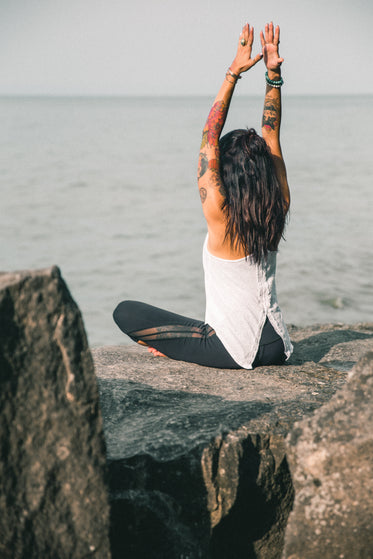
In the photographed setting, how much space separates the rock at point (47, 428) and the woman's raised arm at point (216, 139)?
161 centimetres

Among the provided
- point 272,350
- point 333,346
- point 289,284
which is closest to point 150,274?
point 289,284

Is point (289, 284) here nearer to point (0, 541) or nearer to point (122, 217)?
point (122, 217)

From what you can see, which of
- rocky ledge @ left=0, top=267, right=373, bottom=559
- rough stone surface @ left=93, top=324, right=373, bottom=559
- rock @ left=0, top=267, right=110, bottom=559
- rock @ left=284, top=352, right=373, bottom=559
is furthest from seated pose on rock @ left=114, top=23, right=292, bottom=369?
rock @ left=0, top=267, right=110, bottom=559

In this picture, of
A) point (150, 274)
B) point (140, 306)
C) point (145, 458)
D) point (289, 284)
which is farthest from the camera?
point (150, 274)

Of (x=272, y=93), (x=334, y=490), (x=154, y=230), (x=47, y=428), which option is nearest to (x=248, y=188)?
(x=272, y=93)

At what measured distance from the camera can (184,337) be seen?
351 centimetres

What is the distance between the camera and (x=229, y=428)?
7.74 ft

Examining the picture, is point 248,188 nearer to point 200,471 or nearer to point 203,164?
point 203,164

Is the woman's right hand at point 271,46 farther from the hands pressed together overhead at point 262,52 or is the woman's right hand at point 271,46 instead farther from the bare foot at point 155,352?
the bare foot at point 155,352

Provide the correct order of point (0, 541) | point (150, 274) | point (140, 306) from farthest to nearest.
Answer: point (150, 274)
point (140, 306)
point (0, 541)

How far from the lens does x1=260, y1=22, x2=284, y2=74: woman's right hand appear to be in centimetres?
351

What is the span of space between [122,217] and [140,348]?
1225cm

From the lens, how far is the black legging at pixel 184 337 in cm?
341

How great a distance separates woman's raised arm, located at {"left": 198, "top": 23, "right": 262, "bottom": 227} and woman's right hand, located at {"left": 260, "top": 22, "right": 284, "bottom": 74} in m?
0.12
